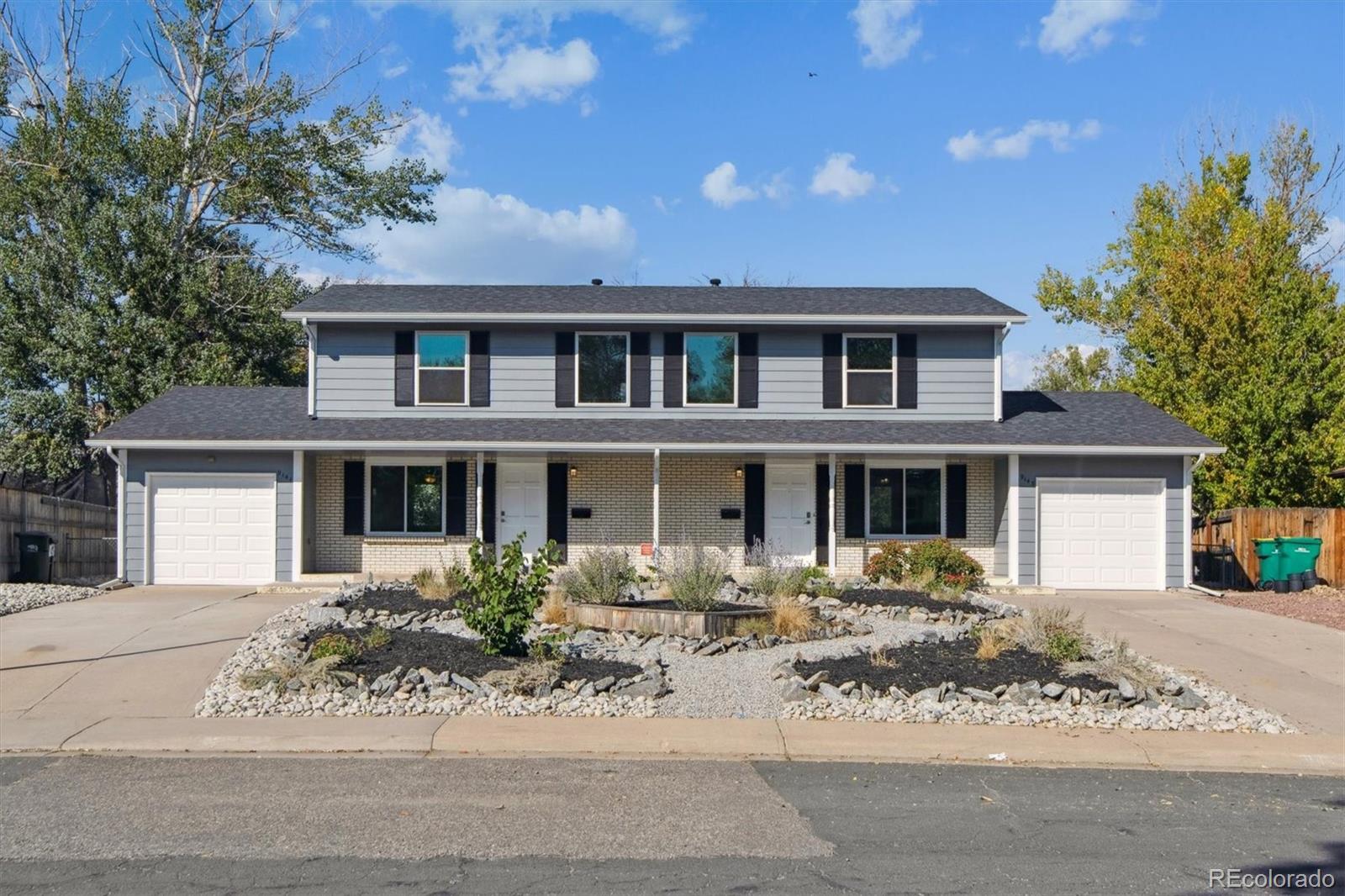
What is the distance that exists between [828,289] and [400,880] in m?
19.4

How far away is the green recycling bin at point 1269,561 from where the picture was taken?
2112 cm

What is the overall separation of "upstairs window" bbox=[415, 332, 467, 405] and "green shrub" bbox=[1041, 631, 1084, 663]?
13220 millimetres

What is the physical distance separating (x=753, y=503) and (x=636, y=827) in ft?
48.7

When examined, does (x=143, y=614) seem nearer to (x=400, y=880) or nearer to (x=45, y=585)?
(x=45, y=585)

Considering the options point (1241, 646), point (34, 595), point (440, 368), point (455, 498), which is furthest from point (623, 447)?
point (1241, 646)

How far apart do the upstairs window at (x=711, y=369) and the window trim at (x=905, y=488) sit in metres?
3.01

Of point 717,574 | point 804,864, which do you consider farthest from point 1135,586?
point 804,864

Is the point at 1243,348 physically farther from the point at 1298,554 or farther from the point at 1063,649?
the point at 1063,649

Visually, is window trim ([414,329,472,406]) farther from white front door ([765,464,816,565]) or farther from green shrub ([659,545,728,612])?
green shrub ([659,545,728,612])

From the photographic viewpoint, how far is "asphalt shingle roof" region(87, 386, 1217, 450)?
20219 mm

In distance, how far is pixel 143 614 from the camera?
1599 cm

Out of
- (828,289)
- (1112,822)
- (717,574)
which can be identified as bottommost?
(1112,822)

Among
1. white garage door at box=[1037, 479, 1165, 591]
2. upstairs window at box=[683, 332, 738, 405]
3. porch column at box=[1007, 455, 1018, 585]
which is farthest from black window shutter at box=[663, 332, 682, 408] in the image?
white garage door at box=[1037, 479, 1165, 591]

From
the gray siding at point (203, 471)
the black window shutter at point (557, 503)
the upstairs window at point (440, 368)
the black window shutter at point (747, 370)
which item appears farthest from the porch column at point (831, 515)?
the gray siding at point (203, 471)
